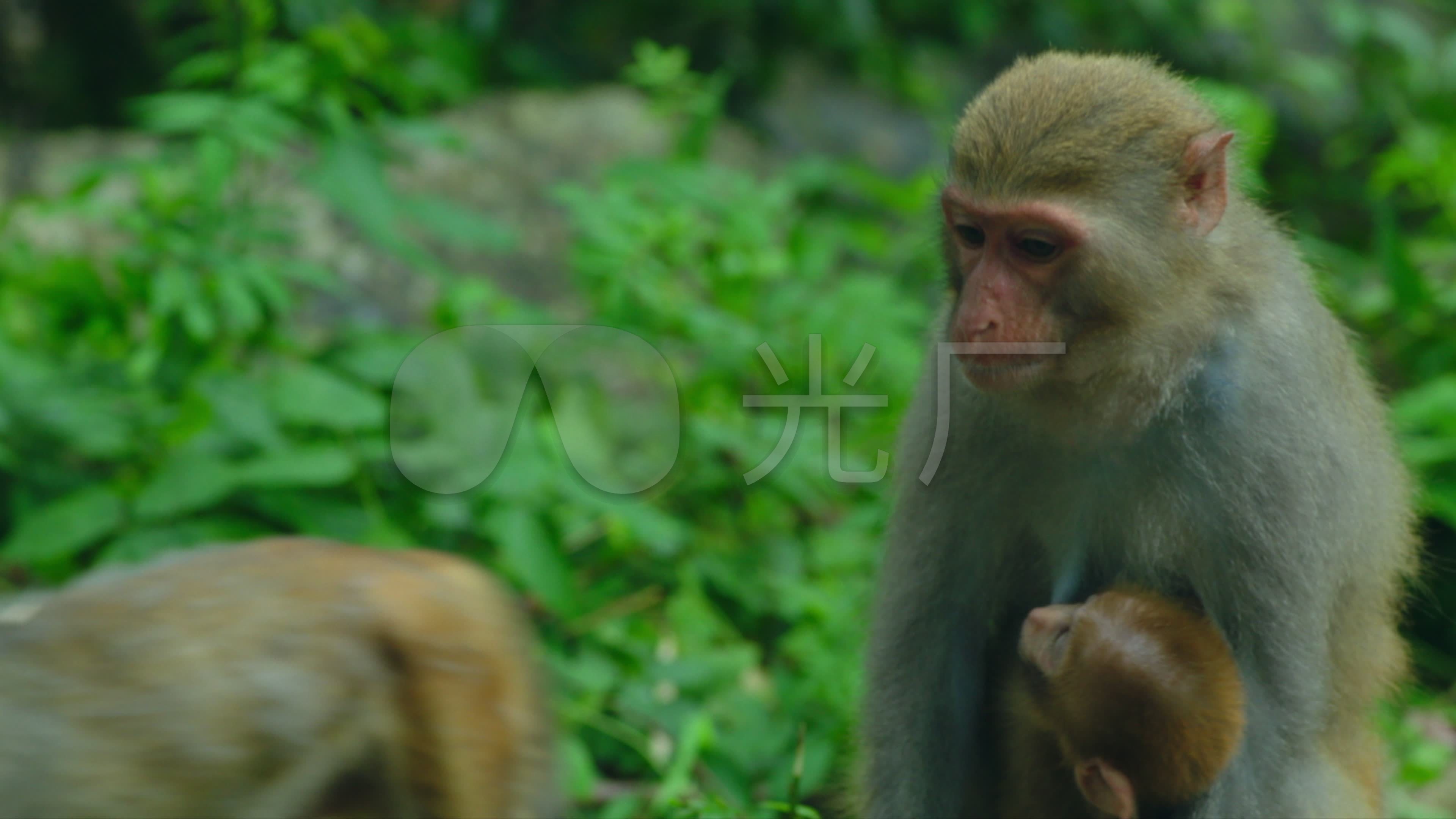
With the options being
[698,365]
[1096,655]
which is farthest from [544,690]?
[698,365]

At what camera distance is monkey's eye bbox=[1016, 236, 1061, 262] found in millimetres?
3100

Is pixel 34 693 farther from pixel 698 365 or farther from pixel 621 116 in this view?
pixel 621 116

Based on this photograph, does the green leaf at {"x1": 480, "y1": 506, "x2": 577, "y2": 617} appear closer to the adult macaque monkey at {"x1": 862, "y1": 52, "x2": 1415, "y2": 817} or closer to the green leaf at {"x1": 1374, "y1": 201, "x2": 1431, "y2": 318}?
the adult macaque monkey at {"x1": 862, "y1": 52, "x2": 1415, "y2": 817}

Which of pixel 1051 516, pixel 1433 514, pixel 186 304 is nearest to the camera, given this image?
pixel 1051 516

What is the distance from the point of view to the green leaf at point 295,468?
4641mm

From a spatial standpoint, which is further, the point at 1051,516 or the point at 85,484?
the point at 85,484

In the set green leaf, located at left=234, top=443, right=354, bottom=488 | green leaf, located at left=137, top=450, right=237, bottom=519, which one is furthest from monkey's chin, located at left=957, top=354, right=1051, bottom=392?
green leaf, located at left=137, top=450, right=237, bottom=519

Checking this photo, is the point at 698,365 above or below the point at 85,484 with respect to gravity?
above

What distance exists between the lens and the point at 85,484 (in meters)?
4.99

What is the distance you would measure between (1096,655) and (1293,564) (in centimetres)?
44

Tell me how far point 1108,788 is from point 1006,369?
3.03ft

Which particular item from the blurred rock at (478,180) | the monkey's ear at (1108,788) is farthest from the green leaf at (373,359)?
the monkey's ear at (1108,788)

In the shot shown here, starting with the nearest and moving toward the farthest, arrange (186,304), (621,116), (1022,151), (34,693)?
(34,693)
(1022,151)
(186,304)
(621,116)

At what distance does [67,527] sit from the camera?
15.0ft
